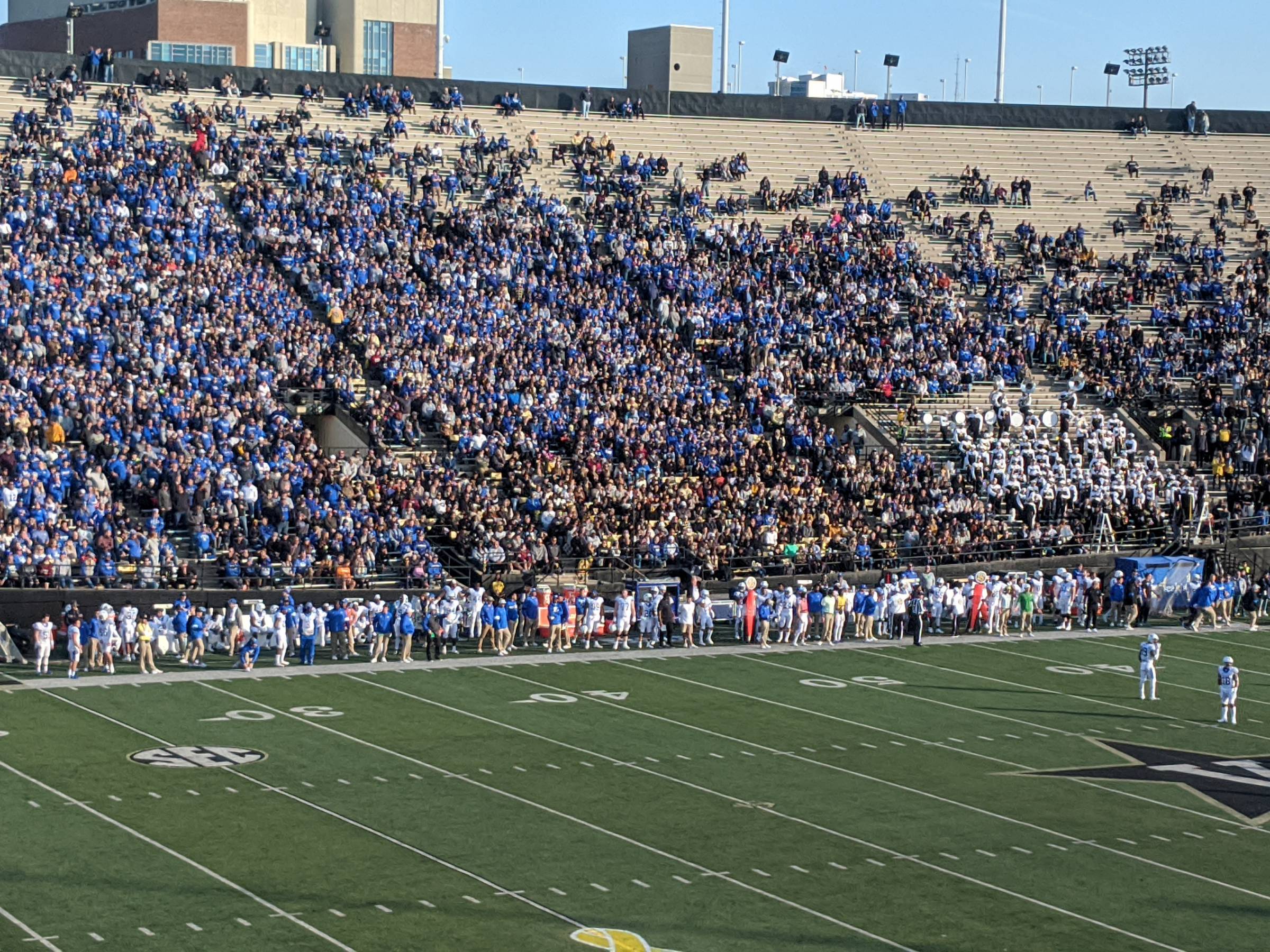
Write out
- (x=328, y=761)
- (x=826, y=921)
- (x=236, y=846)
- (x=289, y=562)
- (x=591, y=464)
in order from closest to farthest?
1. (x=826, y=921)
2. (x=236, y=846)
3. (x=328, y=761)
4. (x=289, y=562)
5. (x=591, y=464)

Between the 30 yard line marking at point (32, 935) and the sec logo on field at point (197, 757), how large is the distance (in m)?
5.53

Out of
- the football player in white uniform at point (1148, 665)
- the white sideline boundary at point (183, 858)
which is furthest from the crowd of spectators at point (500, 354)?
the white sideline boundary at point (183, 858)

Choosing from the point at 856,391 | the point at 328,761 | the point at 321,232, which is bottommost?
the point at 328,761

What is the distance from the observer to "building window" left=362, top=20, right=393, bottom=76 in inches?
2854

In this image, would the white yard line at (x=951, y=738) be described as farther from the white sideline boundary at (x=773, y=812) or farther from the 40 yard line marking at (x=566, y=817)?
the 40 yard line marking at (x=566, y=817)

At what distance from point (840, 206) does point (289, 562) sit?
23382mm

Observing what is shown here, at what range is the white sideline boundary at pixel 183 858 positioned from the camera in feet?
50.7

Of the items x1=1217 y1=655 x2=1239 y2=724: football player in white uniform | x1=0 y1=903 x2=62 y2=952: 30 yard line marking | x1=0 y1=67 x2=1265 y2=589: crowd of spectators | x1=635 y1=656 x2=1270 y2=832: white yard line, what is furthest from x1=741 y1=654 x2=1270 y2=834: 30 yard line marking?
x1=0 y1=903 x2=62 y2=952: 30 yard line marking

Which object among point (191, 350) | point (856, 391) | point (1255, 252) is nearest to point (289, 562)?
point (191, 350)

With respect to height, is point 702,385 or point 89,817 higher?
point 702,385

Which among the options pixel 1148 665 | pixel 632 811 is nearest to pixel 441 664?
pixel 632 811

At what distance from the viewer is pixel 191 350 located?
36.2 meters

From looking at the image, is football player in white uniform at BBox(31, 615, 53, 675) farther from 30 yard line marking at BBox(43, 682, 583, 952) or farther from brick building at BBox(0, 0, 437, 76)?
brick building at BBox(0, 0, 437, 76)

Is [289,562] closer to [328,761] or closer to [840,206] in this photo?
[328,761]
